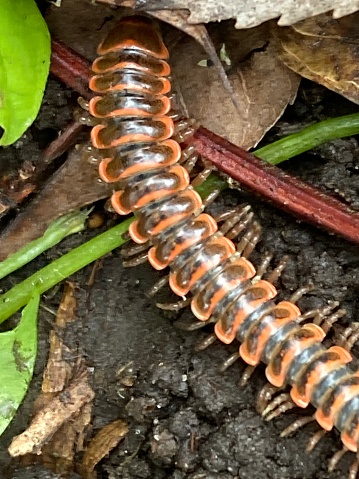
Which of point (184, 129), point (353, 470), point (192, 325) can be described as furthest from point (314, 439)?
point (184, 129)

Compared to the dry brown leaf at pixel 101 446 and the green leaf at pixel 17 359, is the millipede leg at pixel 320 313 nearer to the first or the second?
the dry brown leaf at pixel 101 446

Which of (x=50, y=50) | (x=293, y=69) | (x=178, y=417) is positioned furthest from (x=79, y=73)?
(x=178, y=417)

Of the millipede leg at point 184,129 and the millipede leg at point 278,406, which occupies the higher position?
the millipede leg at point 184,129

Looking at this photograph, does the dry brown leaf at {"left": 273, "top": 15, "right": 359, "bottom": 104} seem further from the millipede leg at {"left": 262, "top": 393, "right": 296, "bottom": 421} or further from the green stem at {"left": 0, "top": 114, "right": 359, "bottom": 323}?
the millipede leg at {"left": 262, "top": 393, "right": 296, "bottom": 421}

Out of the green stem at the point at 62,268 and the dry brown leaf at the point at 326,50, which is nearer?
the dry brown leaf at the point at 326,50

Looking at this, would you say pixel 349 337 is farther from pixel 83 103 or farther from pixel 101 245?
pixel 83 103

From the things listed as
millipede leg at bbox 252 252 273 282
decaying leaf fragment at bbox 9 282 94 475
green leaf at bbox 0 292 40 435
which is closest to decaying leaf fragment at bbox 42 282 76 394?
decaying leaf fragment at bbox 9 282 94 475

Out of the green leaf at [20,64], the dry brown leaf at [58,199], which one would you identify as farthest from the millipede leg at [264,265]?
the green leaf at [20,64]
